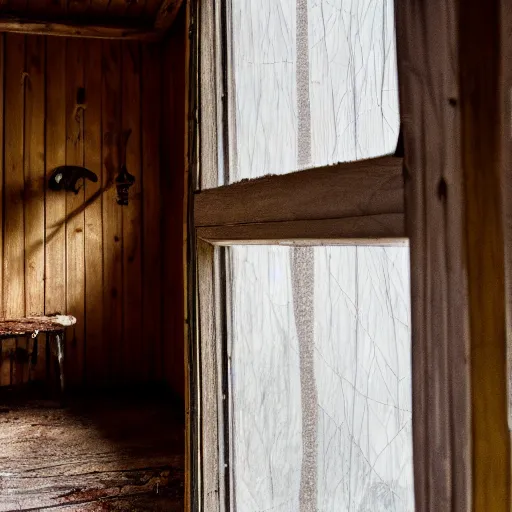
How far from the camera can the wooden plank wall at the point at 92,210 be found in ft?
13.9

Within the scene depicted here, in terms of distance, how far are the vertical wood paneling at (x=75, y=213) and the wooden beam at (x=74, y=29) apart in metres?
0.19

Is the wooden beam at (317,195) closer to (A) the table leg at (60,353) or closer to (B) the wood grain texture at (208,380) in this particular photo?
(B) the wood grain texture at (208,380)

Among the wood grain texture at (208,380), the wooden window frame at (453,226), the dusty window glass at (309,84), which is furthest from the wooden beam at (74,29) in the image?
the wooden window frame at (453,226)

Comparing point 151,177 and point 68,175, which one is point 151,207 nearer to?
point 151,177

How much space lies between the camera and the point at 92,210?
4.36m

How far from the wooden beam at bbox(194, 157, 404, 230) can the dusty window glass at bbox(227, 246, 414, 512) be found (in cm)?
11

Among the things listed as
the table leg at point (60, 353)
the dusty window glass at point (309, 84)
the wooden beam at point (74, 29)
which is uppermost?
the wooden beam at point (74, 29)

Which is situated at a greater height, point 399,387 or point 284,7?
point 284,7

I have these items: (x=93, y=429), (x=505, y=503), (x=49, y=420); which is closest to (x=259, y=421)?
(x=505, y=503)

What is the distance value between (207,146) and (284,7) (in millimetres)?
422

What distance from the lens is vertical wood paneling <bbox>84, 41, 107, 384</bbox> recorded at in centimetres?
436

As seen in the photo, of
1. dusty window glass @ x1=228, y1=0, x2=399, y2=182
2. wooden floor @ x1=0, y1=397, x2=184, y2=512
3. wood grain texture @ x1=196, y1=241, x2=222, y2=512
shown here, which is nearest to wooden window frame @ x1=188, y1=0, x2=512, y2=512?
dusty window glass @ x1=228, y1=0, x2=399, y2=182

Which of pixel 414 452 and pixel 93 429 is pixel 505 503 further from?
pixel 93 429

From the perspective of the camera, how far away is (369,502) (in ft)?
3.44
